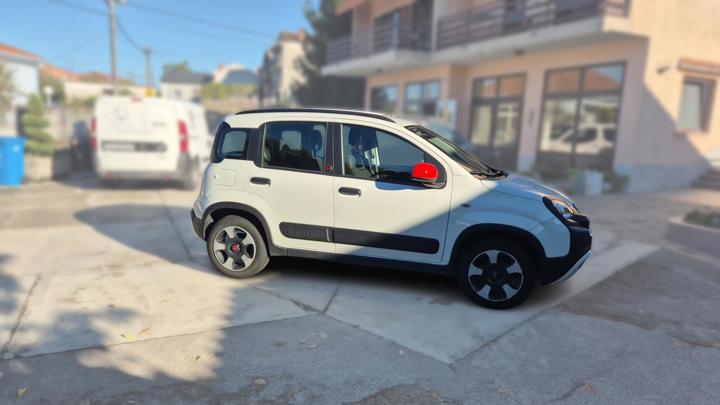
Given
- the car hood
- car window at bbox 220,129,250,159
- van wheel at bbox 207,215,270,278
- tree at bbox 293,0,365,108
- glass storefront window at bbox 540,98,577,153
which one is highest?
tree at bbox 293,0,365,108

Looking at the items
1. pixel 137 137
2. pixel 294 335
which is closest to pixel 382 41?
pixel 137 137

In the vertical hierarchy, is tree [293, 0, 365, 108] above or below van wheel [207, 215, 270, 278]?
above

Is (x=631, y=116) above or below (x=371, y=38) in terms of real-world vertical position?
below

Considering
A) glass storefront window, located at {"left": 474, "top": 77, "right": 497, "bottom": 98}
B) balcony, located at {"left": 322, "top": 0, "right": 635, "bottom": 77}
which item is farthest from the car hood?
glass storefront window, located at {"left": 474, "top": 77, "right": 497, "bottom": 98}

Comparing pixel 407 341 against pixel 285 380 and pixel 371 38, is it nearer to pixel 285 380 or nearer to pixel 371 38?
pixel 285 380

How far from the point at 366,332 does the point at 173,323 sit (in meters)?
1.60

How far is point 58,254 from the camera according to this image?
589 centimetres

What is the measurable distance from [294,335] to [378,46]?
17.3 meters

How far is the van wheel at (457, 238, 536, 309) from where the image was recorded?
425cm

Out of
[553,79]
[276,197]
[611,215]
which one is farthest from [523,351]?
[553,79]

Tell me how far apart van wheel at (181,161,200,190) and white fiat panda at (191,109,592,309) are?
5794 mm

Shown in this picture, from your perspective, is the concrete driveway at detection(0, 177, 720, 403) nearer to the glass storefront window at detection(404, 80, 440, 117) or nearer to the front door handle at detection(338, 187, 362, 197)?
the front door handle at detection(338, 187, 362, 197)

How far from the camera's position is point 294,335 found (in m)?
3.76

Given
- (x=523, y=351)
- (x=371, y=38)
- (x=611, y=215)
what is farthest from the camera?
(x=371, y=38)
